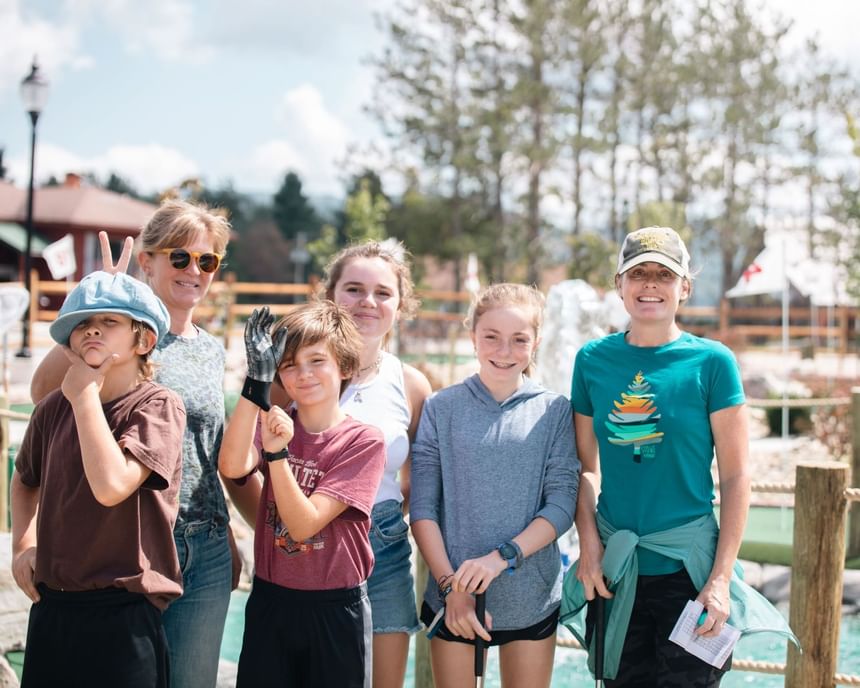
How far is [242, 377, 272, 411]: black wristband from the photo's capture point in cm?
209

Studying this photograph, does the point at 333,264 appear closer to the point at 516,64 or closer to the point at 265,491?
the point at 265,491

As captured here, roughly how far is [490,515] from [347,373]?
0.54 meters

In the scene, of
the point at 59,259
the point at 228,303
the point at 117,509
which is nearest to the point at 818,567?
the point at 117,509

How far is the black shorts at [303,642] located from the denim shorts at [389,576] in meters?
0.22

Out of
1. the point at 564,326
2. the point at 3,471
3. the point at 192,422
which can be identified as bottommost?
the point at 3,471

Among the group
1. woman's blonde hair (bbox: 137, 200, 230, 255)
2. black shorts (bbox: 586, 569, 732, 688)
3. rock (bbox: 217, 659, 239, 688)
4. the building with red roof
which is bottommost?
rock (bbox: 217, 659, 239, 688)

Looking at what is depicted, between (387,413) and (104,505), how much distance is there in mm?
803

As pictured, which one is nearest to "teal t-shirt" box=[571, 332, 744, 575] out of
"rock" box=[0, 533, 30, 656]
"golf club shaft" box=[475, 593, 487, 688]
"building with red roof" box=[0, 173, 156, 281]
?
"golf club shaft" box=[475, 593, 487, 688]

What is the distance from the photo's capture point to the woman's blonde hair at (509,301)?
2.54 metres

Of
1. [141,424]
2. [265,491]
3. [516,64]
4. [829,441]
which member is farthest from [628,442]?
[516,64]

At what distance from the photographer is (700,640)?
2.28 metres

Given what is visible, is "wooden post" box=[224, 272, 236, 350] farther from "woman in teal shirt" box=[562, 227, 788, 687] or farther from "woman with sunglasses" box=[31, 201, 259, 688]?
"woman in teal shirt" box=[562, 227, 788, 687]

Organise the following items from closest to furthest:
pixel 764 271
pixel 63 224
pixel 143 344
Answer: pixel 143 344, pixel 764 271, pixel 63 224

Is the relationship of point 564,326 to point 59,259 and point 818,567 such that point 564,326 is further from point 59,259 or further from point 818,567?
point 59,259
